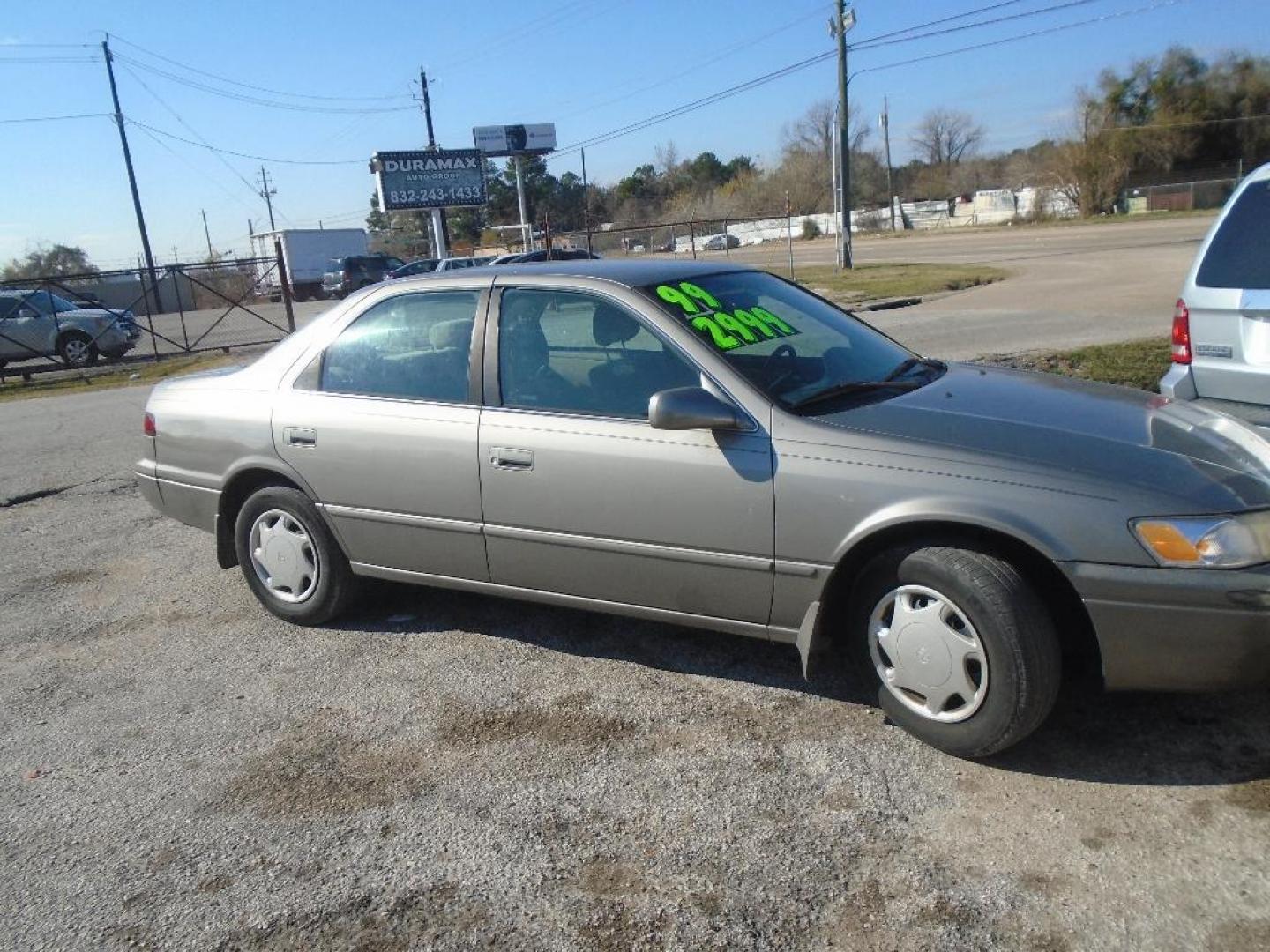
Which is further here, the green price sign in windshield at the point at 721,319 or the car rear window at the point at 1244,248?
the car rear window at the point at 1244,248

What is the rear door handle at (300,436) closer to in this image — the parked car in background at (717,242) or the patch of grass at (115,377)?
the patch of grass at (115,377)

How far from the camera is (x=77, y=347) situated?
20984 mm

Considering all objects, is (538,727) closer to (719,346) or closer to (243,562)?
(719,346)

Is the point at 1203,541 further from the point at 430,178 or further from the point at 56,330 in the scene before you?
the point at 430,178

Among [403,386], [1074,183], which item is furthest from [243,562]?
[1074,183]

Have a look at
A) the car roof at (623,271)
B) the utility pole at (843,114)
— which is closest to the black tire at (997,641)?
the car roof at (623,271)

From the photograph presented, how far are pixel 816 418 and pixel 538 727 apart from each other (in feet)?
4.86

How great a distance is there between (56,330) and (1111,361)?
19.4 meters

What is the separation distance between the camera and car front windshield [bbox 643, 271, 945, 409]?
12.6ft

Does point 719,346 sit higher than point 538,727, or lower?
higher

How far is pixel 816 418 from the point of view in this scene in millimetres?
3553

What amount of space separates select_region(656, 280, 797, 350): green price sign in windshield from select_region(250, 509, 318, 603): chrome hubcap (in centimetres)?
201

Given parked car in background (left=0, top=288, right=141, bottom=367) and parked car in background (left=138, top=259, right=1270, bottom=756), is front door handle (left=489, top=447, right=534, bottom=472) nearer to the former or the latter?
parked car in background (left=138, top=259, right=1270, bottom=756)

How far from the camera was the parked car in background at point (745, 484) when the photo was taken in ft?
10.0
